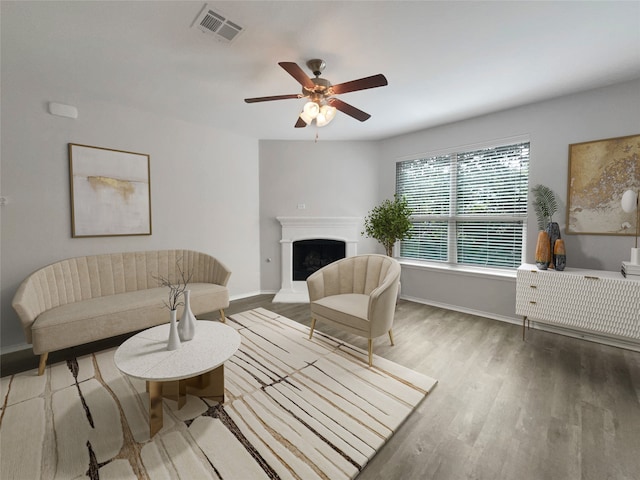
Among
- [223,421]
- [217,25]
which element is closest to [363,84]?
[217,25]

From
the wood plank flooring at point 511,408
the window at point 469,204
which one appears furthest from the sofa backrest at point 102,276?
the window at point 469,204

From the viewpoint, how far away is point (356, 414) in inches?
72.7

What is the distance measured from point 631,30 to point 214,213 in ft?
15.8

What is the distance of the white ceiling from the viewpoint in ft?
6.09

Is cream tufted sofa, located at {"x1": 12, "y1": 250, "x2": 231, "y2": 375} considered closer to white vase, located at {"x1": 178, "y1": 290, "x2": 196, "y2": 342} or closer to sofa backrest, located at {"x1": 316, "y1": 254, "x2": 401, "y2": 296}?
white vase, located at {"x1": 178, "y1": 290, "x2": 196, "y2": 342}

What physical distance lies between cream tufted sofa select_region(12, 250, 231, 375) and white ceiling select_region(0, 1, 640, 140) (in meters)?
1.93

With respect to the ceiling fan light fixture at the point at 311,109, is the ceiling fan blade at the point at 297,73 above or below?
above

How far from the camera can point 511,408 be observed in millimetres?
1915

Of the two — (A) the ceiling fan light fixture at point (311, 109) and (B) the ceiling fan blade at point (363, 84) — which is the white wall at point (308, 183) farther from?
(B) the ceiling fan blade at point (363, 84)

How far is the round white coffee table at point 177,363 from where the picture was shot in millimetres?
1623

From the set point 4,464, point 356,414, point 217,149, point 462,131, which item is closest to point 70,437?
point 4,464

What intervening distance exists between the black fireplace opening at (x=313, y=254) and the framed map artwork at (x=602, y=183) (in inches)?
123

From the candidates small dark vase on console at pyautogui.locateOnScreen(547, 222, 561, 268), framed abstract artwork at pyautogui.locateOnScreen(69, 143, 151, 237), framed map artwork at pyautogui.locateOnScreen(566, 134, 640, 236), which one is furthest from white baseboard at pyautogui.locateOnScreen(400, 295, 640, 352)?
framed abstract artwork at pyautogui.locateOnScreen(69, 143, 151, 237)

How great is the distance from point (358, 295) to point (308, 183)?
2524 mm
